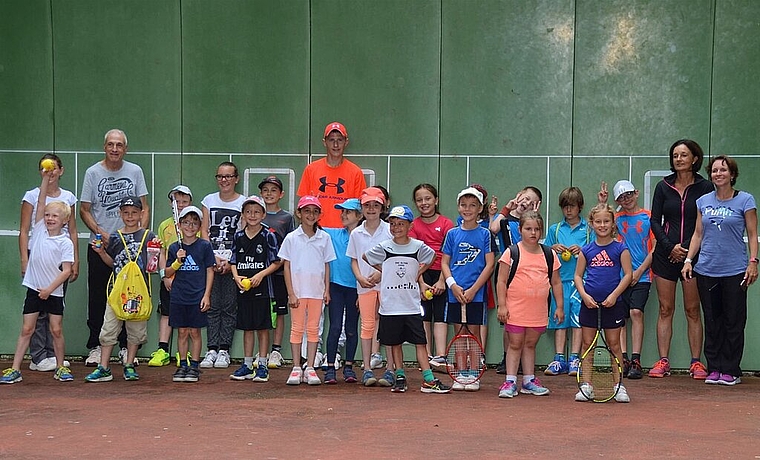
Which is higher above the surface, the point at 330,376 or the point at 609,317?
the point at 609,317

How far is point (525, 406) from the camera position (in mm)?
8430

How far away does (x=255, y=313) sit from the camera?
9.78 metres

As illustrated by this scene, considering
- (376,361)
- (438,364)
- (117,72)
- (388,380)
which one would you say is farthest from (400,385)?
(117,72)

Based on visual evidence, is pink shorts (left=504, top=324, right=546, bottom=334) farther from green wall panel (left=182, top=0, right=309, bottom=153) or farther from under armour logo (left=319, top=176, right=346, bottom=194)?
green wall panel (left=182, top=0, right=309, bottom=153)

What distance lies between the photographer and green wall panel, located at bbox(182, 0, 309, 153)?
11148 mm

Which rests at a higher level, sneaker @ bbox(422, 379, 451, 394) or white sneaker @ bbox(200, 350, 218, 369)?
sneaker @ bbox(422, 379, 451, 394)

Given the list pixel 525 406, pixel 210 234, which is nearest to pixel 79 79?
pixel 210 234

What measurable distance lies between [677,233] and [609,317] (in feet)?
4.55

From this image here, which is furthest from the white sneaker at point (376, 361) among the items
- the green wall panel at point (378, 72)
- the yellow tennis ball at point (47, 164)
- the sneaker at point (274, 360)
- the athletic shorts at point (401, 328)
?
the yellow tennis ball at point (47, 164)

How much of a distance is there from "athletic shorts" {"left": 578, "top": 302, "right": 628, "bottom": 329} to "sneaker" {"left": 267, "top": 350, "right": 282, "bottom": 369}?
319cm

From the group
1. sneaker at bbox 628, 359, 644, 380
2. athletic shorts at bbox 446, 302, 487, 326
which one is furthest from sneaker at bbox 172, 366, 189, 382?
sneaker at bbox 628, 359, 644, 380

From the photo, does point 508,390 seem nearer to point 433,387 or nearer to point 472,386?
point 472,386

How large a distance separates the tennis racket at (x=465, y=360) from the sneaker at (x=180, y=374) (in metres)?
2.45

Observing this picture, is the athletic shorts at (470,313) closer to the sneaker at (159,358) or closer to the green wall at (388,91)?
the green wall at (388,91)
